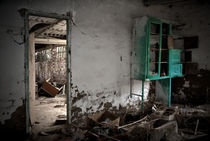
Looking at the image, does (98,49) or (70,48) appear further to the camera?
(98,49)

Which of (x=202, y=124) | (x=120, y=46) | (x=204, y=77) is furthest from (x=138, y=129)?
(x=204, y=77)

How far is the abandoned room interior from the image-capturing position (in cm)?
260

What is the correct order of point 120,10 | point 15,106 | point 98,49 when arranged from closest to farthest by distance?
point 15,106 → point 98,49 → point 120,10

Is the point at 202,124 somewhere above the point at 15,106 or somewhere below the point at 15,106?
below

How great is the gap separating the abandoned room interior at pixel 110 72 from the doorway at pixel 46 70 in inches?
1.0

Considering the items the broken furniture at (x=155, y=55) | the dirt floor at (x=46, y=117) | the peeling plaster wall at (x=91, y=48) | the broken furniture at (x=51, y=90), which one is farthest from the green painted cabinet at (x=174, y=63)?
the broken furniture at (x=51, y=90)

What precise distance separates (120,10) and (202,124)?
10.4 ft

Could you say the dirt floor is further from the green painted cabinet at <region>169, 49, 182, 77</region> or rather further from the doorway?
the green painted cabinet at <region>169, 49, 182, 77</region>

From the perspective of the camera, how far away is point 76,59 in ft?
10.4

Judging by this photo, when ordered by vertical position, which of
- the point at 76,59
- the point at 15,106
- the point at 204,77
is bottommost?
the point at 15,106

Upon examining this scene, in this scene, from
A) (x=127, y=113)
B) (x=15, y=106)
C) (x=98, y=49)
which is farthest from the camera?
(x=127, y=113)

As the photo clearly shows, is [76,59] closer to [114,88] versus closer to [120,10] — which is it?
[114,88]

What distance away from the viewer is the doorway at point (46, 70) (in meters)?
2.89

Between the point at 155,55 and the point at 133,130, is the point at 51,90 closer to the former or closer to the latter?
the point at 155,55
